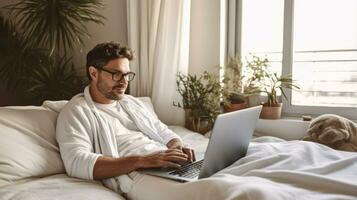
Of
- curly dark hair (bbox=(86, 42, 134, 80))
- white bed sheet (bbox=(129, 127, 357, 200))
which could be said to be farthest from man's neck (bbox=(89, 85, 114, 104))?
white bed sheet (bbox=(129, 127, 357, 200))

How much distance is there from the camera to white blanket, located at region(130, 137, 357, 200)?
1.01 m

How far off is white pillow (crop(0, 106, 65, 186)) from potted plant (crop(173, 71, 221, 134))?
103 cm

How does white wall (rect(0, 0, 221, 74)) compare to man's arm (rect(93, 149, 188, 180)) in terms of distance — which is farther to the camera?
white wall (rect(0, 0, 221, 74))

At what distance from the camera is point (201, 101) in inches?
92.1

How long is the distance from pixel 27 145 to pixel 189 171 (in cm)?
70

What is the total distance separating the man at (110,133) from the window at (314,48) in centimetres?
122

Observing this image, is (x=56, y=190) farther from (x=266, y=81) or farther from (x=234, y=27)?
(x=234, y=27)

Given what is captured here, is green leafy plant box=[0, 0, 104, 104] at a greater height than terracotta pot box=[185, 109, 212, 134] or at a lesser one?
greater

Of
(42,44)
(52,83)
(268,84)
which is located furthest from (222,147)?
(42,44)

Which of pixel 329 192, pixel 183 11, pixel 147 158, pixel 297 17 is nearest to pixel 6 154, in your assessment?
pixel 147 158

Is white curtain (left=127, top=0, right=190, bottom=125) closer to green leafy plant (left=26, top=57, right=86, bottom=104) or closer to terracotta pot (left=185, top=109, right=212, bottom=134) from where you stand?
terracotta pot (left=185, top=109, right=212, bottom=134)

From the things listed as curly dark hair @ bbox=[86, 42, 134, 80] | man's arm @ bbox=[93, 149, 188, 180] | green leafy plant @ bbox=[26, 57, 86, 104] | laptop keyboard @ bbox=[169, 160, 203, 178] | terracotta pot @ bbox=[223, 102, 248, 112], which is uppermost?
curly dark hair @ bbox=[86, 42, 134, 80]

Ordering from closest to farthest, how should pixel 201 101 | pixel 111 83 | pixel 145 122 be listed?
1. pixel 111 83
2. pixel 145 122
3. pixel 201 101

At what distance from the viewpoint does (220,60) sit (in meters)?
2.60
